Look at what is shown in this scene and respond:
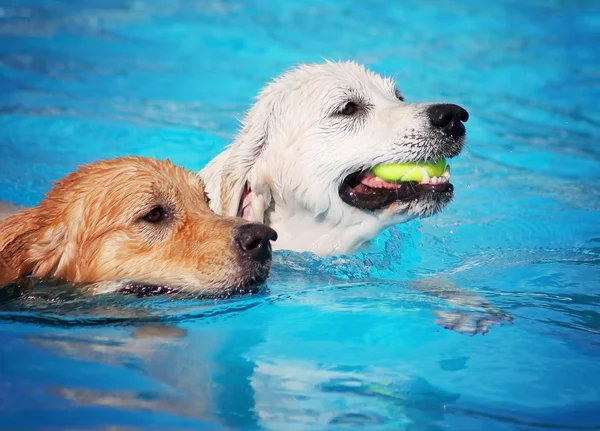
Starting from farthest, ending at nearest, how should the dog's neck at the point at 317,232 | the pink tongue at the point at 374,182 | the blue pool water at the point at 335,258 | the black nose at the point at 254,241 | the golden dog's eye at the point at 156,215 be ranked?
1. the dog's neck at the point at 317,232
2. the pink tongue at the point at 374,182
3. the golden dog's eye at the point at 156,215
4. the black nose at the point at 254,241
5. the blue pool water at the point at 335,258

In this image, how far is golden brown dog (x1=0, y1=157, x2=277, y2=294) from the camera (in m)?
4.96

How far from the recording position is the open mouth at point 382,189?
5930 millimetres

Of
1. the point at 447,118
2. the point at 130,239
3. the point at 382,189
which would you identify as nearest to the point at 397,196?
the point at 382,189

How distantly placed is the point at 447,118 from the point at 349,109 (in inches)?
26.9

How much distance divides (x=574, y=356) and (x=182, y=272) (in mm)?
2240

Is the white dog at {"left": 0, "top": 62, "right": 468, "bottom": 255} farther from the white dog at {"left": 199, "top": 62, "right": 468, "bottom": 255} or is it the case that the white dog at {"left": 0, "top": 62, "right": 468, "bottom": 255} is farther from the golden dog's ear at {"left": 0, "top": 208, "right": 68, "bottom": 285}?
the golden dog's ear at {"left": 0, "top": 208, "right": 68, "bottom": 285}

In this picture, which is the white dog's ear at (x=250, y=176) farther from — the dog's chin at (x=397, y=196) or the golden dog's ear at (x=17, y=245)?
the golden dog's ear at (x=17, y=245)

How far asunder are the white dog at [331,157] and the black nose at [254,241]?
3.44 feet

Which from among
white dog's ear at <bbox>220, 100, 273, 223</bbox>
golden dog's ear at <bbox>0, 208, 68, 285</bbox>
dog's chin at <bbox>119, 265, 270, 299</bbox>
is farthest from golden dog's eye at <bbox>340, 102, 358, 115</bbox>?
golden dog's ear at <bbox>0, 208, 68, 285</bbox>

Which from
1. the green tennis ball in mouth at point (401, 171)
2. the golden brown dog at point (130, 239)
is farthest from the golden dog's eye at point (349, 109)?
the golden brown dog at point (130, 239)

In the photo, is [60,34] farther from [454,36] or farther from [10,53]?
[454,36]

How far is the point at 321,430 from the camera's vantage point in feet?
11.8

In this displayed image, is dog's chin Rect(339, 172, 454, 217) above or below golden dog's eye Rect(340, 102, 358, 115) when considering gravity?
below

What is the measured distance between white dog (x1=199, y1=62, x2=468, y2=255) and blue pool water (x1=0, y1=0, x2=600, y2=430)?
1.05ft
